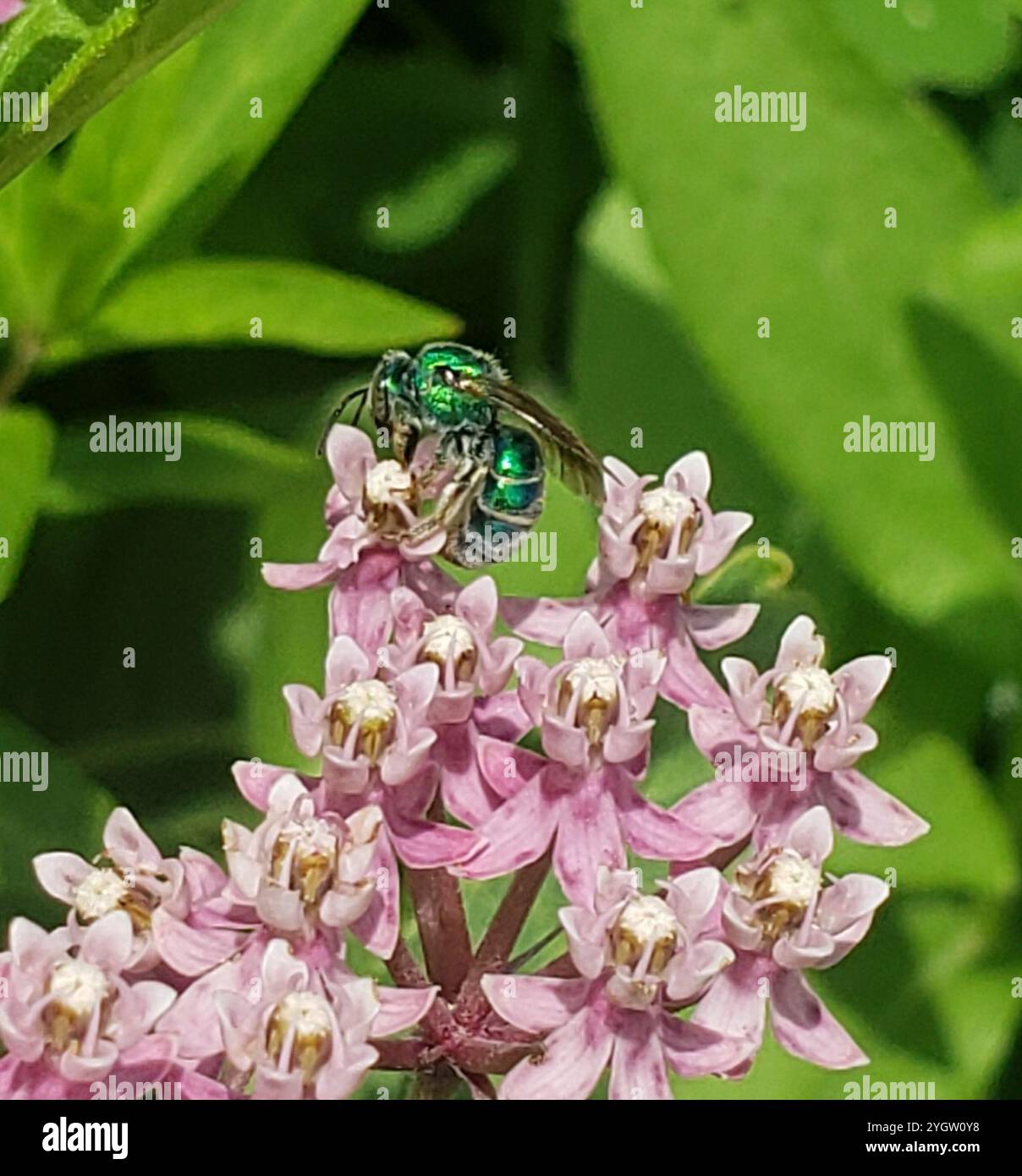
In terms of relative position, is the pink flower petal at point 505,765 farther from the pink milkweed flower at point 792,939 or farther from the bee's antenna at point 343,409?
the bee's antenna at point 343,409

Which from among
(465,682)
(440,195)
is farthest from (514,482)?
(440,195)

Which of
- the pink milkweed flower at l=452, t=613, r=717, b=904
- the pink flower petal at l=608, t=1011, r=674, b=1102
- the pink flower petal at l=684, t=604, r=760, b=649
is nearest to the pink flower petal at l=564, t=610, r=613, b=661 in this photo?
the pink milkweed flower at l=452, t=613, r=717, b=904

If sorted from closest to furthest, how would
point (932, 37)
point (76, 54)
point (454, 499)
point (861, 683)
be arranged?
point (76, 54), point (861, 683), point (454, 499), point (932, 37)

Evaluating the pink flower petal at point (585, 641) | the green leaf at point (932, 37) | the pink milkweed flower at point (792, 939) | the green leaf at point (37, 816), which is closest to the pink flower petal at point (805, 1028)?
the pink milkweed flower at point (792, 939)

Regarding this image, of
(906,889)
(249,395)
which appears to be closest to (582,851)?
→ (906,889)

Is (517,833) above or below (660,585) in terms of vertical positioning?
below

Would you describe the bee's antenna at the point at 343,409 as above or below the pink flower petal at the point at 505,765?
above

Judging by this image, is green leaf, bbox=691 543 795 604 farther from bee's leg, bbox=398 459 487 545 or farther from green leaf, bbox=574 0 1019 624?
bee's leg, bbox=398 459 487 545

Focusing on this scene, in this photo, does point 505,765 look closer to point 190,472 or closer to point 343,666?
point 343,666
